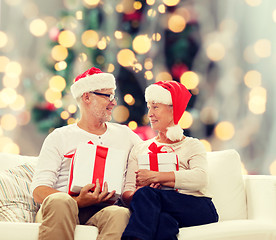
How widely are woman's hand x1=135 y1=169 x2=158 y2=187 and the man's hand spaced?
6.8 inches

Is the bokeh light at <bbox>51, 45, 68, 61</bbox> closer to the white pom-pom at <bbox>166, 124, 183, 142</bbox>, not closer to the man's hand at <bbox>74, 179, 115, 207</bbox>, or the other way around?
the white pom-pom at <bbox>166, 124, 183, 142</bbox>

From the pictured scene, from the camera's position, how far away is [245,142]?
2.86 m

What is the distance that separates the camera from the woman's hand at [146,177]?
184 centimetres

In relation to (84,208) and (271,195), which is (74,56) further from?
(271,195)

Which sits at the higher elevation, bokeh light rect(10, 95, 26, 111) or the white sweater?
bokeh light rect(10, 95, 26, 111)

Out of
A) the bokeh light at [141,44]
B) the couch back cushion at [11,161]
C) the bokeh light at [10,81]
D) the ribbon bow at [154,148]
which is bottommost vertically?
the couch back cushion at [11,161]

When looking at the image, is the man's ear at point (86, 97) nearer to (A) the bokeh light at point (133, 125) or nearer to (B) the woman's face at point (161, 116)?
(B) the woman's face at point (161, 116)

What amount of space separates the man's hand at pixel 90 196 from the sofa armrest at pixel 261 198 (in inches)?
31.3

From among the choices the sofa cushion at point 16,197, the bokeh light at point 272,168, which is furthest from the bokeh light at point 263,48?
the sofa cushion at point 16,197

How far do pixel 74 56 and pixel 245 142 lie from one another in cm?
139

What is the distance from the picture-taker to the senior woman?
1600mm

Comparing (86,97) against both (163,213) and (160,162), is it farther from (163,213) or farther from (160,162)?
(163,213)

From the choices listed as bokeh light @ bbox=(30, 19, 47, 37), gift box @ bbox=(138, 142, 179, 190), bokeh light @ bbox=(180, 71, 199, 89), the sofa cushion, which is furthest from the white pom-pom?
bokeh light @ bbox=(30, 19, 47, 37)

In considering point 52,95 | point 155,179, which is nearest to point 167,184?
point 155,179
